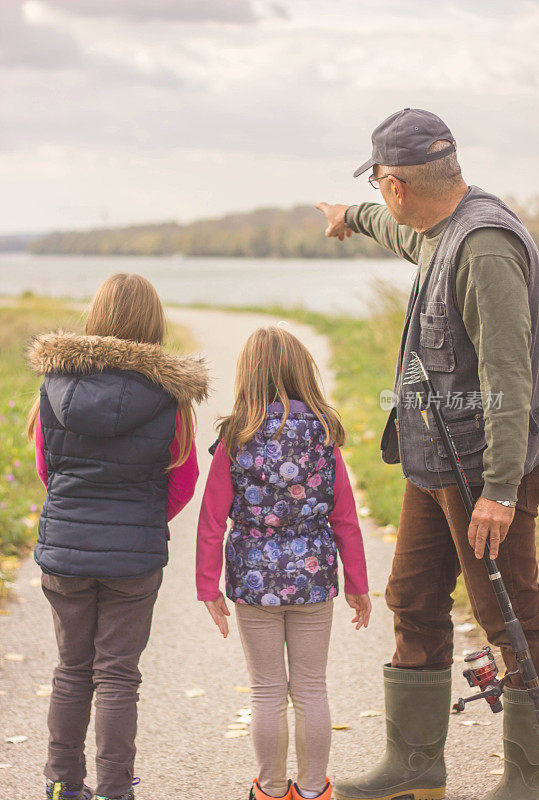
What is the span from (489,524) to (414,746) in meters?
0.95

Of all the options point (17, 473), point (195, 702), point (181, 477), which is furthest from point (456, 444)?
point (17, 473)

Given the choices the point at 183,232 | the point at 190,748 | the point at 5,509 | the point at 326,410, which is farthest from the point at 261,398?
the point at 183,232

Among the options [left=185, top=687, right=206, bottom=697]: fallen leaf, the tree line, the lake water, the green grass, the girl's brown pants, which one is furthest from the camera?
the tree line

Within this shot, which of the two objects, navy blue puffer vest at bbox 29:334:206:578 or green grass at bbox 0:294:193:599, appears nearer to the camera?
navy blue puffer vest at bbox 29:334:206:578

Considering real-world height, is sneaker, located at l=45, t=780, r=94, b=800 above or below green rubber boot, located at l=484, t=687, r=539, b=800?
below

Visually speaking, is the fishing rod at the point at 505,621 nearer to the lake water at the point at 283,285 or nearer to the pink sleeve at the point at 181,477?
the pink sleeve at the point at 181,477

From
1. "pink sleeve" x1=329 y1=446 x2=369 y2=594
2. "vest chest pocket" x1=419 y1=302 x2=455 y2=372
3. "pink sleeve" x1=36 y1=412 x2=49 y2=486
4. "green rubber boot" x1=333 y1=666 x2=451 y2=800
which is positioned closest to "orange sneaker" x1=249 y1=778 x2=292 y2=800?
"green rubber boot" x1=333 y1=666 x2=451 y2=800

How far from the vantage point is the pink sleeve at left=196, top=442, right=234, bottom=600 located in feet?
9.96

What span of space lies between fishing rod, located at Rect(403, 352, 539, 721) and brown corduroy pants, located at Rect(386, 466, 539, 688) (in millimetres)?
62

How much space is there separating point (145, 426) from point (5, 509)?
390 centimetres

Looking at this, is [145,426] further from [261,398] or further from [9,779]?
[9,779]

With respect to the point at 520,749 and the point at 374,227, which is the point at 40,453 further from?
the point at 520,749

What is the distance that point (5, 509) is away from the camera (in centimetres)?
Result: 657

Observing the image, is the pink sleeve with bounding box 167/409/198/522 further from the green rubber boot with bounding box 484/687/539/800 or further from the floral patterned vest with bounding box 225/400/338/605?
the green rubber boot with bounding box 484/687/539/800
